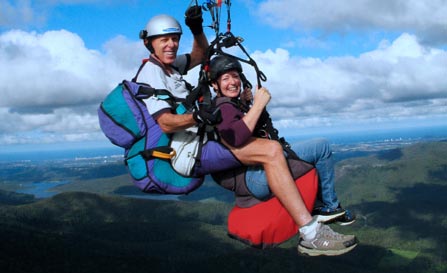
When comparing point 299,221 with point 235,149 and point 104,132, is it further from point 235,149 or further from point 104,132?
point 104,132

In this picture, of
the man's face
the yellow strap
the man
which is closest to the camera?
the man

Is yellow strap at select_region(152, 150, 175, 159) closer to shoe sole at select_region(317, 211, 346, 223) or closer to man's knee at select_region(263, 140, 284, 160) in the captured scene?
man's knee at select_region(263, 140, 284, 160)

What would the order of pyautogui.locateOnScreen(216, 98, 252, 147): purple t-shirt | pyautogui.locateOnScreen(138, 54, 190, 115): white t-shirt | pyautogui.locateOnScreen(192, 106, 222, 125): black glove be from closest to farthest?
pyautogui.locateOnScreen(192, 106, 222, 125): black glove, pyautogui.locateOnScreen(216, 98, 252, 147): purple t-shirt, pyautogui.locateOnScreen(138, 54, 190, 115): white t-shirt

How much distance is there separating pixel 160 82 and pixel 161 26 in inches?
33.3

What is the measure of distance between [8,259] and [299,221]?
11714 centimetres

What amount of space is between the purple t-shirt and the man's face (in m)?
1.09

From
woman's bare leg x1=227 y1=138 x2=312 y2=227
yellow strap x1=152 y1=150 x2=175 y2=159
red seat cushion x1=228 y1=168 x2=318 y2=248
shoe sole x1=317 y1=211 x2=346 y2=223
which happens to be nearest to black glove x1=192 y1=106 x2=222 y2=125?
woman's bare leg x1=227 y1=138 x2=312 y2=227

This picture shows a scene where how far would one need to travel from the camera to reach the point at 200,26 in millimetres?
6957

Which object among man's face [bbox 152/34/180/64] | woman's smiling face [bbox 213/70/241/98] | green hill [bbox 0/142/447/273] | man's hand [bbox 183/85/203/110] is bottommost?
green hill [bbox 0/142/447/273]

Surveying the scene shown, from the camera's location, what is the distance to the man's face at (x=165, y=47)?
6.14 meters

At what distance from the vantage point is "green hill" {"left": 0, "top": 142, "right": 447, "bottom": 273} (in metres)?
113

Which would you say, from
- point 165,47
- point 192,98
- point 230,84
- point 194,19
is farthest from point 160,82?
point 194,19

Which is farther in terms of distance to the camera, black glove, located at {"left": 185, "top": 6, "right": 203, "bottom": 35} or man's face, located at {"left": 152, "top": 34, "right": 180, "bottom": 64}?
black glove, located at {"left": 185, "top": 6, "right": 203, "bottom": 35}

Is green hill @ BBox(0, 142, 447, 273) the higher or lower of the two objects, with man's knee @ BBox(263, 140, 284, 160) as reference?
lower
